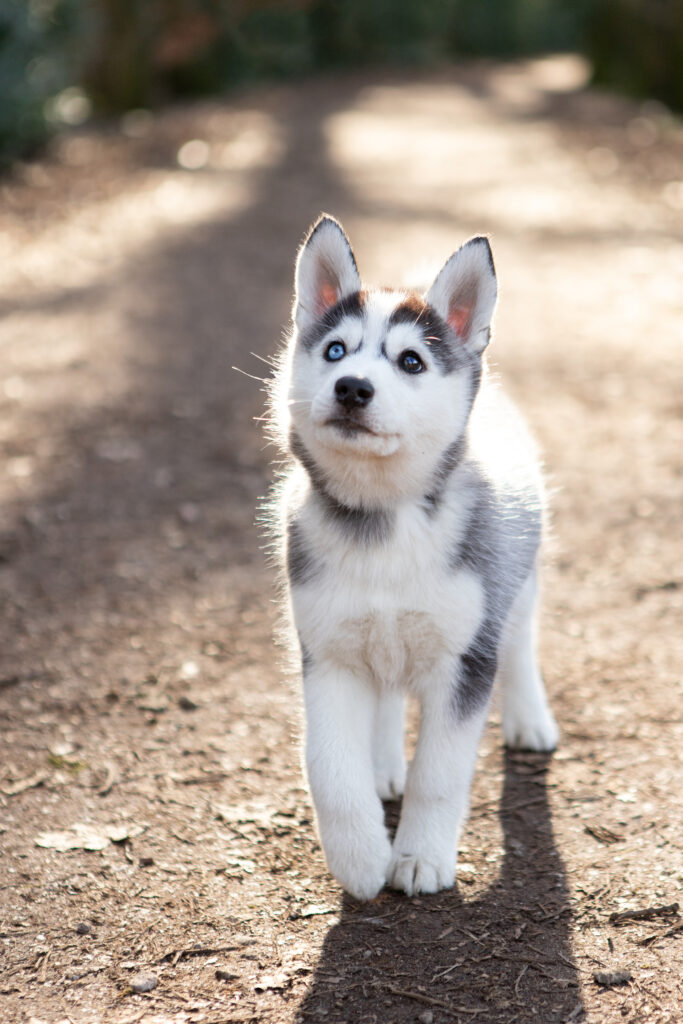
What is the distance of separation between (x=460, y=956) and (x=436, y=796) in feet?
1.27

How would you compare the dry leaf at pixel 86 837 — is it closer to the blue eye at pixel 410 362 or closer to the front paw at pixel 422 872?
the front paw at pixel 422 872

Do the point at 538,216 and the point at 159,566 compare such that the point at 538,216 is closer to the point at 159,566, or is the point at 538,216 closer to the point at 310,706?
the point at 159,566

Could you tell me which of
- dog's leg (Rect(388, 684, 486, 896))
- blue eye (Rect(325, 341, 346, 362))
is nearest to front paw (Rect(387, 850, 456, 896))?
dog's leg (Rect(388, 684, 486, 896))

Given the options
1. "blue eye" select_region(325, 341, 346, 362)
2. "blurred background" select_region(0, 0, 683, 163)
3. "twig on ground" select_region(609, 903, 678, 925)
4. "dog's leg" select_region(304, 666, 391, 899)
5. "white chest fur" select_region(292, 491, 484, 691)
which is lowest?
"blurred background" select_region(0, 0, 683, 163)

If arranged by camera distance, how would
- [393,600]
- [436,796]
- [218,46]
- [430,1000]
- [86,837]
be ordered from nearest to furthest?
[430,1000], [393,600], [436,796], [86,837], [218,46]

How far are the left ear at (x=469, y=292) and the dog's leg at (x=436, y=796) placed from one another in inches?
37.1

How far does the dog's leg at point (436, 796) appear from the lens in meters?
2.90

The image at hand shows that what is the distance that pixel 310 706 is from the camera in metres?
2.95

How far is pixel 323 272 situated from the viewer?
313 centimetres

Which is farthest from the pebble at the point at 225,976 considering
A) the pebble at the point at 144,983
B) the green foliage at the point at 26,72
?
the green foliage at the point at 26,72

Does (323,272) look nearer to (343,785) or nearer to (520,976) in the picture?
(343,785)

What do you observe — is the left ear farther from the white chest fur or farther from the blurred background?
the blurred background

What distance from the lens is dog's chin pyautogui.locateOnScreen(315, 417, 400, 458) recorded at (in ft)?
8.83

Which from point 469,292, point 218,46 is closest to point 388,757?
point 469,292
